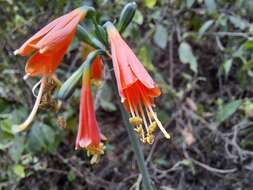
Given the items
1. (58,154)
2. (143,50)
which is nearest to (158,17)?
(143,50)

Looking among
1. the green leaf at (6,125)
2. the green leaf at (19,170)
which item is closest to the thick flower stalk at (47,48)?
the green leaf at (6,125)

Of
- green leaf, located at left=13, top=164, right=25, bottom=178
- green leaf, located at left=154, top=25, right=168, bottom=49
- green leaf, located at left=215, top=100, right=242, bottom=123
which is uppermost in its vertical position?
green leaf, located at left=154, top=25, right=168, bottom=49

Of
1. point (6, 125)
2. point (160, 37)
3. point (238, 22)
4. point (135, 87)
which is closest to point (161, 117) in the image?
point (160, 37)

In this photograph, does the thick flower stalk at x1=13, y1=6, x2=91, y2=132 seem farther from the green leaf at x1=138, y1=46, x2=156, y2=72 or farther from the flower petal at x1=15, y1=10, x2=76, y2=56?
the green leaf at x1=138, y1=46, x2=156, y2=72

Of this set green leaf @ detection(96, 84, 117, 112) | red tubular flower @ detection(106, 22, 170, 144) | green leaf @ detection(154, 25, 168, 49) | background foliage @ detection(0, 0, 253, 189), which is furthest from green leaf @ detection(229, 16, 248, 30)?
red tubular flower @ detection(106, 22, 170, 144)

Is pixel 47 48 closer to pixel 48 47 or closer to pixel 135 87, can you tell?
pixel 48 47

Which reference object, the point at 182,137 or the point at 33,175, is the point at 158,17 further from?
the point at 33,175
